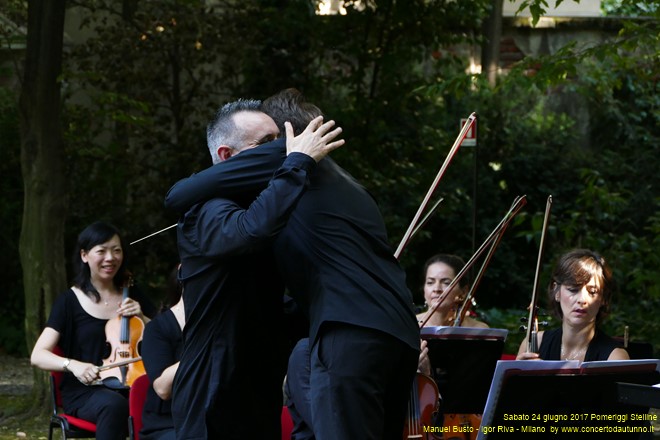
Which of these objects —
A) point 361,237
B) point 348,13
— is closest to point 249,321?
point 361,237

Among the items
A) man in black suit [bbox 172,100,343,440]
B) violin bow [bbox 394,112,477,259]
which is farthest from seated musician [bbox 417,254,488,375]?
man in black suit [bbox 172,100,343,440]

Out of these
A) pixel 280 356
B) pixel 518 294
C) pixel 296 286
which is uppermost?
pixel 296 286

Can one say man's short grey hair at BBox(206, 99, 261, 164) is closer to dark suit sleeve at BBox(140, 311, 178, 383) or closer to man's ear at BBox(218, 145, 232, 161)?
man's ear at BBox(218, 145, 232, 161)

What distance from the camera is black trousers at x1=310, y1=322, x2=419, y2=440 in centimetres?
334

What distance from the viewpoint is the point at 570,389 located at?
4051 mm

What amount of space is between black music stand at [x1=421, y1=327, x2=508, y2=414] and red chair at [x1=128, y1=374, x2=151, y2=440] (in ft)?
4.28

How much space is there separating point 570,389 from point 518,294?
830 cm

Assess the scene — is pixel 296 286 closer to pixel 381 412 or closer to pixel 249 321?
pixel 249 321

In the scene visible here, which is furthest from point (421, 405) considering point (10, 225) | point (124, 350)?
point (10, 225)

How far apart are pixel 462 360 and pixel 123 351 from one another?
1.89 m

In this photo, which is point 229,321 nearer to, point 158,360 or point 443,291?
point 158,360

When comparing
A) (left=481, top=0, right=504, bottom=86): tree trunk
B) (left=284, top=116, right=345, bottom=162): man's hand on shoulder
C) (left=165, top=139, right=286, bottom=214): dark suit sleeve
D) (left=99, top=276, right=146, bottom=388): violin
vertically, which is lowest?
(left=99, top=276, right=146, bottom=388): violin

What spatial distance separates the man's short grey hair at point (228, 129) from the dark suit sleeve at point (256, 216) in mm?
286

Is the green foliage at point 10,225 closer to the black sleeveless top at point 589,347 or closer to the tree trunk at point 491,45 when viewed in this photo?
the tree trunk at point 491,45
